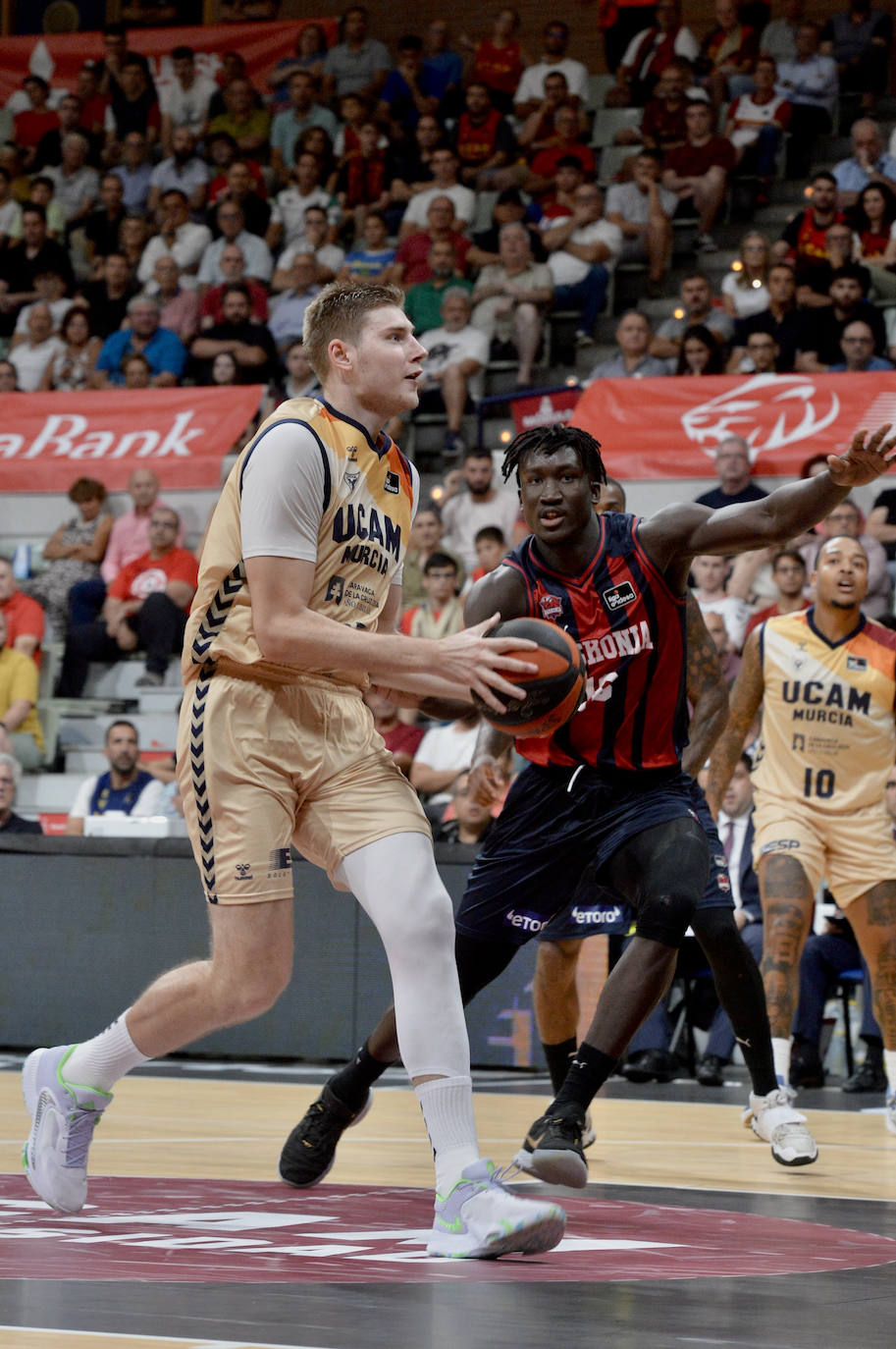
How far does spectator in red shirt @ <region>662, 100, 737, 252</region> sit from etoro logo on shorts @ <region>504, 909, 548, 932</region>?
449 inches

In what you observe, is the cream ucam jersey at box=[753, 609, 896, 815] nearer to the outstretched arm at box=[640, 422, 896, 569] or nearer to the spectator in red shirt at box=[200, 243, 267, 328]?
the outstretched arm at box=[640, 422, 896, 569]

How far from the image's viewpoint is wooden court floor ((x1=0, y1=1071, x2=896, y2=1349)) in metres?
3.06

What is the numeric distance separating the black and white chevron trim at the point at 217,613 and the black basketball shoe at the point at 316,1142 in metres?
1.36

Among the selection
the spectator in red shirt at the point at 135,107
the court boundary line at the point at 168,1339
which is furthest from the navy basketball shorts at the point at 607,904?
the spectator in red shirt at the point at 135,107

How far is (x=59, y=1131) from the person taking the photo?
4.40 m

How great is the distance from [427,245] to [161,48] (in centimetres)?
572

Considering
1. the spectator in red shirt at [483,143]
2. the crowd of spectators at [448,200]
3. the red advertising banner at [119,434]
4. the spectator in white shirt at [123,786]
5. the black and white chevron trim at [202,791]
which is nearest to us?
the black and white chevron trim at [202,791]

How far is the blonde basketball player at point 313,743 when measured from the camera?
4.04m

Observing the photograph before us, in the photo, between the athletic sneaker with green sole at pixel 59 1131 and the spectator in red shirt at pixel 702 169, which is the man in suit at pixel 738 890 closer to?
the athletic sneaker with green sole at pixel 59 1131

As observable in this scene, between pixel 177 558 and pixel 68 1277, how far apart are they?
1068 centimetres

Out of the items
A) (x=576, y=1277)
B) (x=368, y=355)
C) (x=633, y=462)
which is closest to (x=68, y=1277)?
(x=576, y=1277)

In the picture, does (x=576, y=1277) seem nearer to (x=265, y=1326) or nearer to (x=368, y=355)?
(x=265, y=1326)

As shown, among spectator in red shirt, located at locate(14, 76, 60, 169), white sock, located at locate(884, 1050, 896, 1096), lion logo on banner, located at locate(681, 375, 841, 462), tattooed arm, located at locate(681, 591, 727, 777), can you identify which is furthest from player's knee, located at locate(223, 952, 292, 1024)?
spectator in red shirt, located at locate(14, 76, 60, 169)

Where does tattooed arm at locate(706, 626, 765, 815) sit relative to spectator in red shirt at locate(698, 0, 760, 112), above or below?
below
